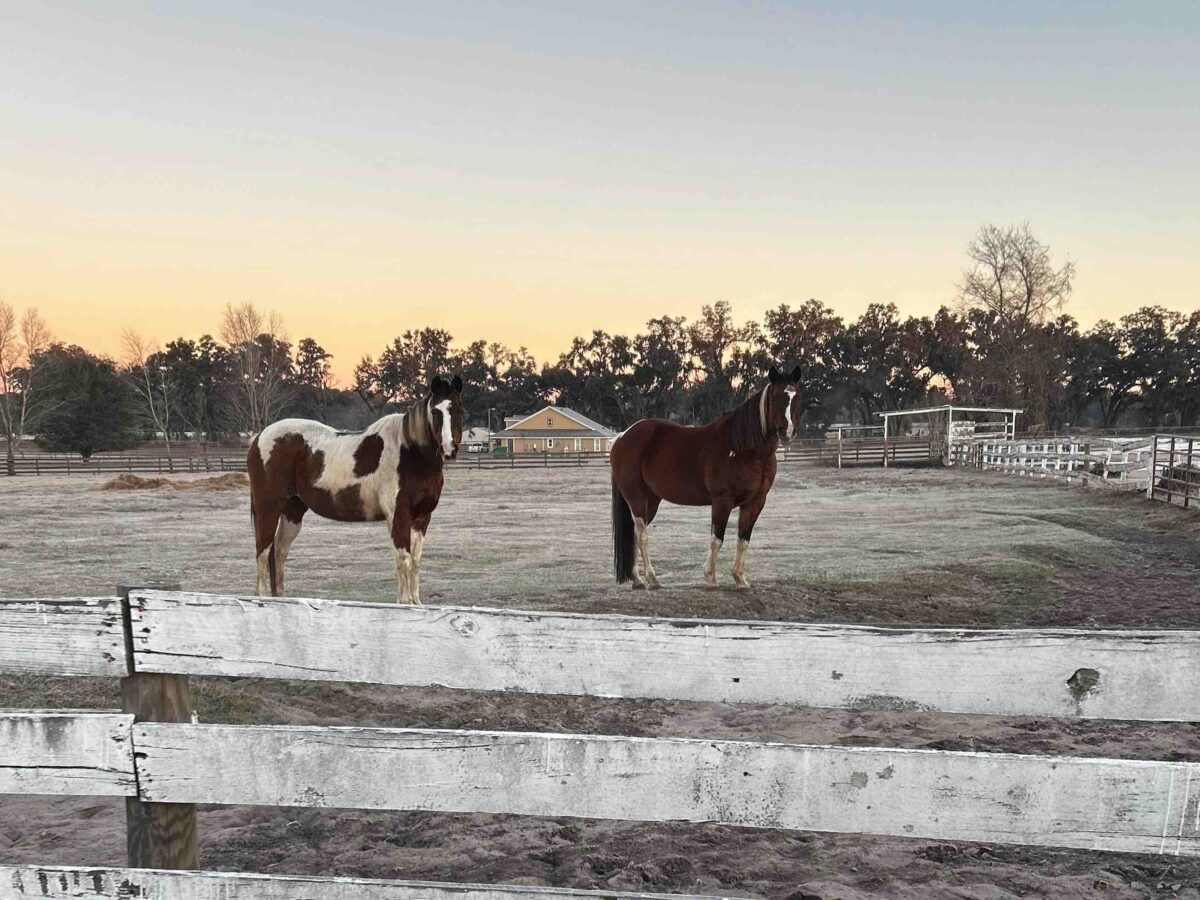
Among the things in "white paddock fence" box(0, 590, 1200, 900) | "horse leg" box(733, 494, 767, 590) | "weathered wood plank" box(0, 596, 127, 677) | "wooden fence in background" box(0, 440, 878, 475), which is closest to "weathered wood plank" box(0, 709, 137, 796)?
"white paddock fence" box(0, 590, 1200, 900)

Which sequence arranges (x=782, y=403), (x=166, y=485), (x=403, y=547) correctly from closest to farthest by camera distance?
(x=403, y=547), (x=782, y=403), (x=166, y=485)

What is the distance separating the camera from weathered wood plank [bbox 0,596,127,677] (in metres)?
2.03

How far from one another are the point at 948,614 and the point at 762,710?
366 centimetres

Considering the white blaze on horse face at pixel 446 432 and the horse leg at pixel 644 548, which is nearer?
the white blaze on horse face at pixel 446 432

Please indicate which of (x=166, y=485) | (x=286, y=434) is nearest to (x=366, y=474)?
(x=286, y=434)

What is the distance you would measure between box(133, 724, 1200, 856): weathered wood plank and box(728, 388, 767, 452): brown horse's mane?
583cm

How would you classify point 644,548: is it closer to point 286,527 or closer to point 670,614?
point 670,614

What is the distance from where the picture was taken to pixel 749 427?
7.63 metres

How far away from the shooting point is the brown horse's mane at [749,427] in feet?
24.8

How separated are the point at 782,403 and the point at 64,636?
20.6 ft

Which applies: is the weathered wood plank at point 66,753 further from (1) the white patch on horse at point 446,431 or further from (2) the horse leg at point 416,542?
(2) the horse leg at point 416,542

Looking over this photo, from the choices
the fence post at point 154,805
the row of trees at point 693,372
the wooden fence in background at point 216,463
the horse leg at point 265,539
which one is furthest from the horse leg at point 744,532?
the row of trees at point 693,372

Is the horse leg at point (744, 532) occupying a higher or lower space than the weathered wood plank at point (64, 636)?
lower

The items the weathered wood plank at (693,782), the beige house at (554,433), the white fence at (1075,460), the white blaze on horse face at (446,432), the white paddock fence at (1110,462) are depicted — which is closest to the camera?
the weathered wood plank at (693,782)
